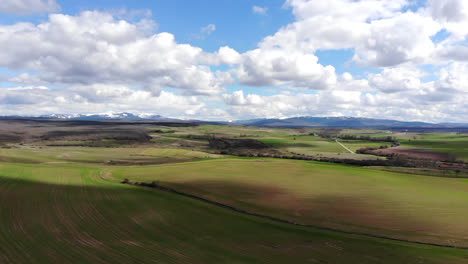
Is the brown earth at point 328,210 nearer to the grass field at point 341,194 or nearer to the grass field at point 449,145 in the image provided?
the grass field at point 341,194

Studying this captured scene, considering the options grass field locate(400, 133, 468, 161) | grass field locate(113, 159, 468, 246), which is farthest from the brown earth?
grass field locate(400, 133, 468, 161)

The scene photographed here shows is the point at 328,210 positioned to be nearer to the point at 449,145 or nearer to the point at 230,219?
the point at 230,219

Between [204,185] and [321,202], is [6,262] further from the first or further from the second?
[321,202]

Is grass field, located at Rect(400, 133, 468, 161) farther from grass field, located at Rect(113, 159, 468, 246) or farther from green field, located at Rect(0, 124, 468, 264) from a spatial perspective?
grass field, located at Rect(113, 159, 468, 246)

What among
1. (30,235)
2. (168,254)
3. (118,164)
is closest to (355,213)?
(168,254)

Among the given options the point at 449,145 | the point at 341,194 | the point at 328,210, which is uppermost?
the point at 449,145

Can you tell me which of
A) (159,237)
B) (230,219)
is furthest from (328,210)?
(159,237)

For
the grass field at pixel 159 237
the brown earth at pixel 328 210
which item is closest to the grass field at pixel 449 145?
the brown earth at pixel 328 210

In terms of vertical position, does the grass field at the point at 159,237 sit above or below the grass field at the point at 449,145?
below
